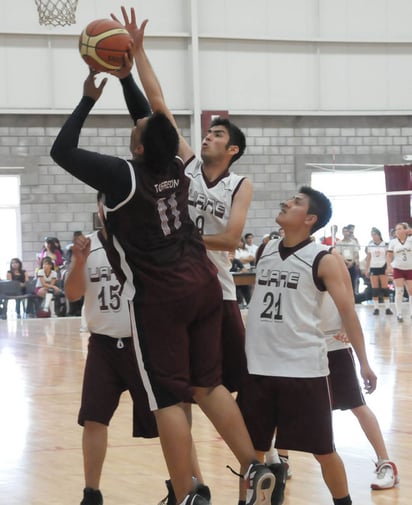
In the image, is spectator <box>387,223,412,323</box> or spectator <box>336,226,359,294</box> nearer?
spectator <box>387,223,412,323</box>

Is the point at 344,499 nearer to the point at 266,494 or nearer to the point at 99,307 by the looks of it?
the point at 266,494

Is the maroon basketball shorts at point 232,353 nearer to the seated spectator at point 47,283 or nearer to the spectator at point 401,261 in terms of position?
the spectator at point 401,261

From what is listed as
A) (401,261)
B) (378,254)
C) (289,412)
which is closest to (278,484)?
(289,412)

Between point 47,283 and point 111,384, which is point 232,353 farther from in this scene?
point 47,283

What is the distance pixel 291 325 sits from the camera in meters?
4.12

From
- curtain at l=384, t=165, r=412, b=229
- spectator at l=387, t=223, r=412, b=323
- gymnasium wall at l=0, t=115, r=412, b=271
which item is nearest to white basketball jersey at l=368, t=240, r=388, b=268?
spectator at l=387, t=223, r=412, b=323

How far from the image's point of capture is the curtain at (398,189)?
68.6 ft

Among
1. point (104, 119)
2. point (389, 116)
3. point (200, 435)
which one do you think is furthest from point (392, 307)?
point (200, 435)

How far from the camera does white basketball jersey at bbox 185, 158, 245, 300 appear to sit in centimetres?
436

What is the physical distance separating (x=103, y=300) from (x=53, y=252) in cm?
1404

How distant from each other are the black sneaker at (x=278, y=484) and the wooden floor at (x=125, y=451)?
0.60 m

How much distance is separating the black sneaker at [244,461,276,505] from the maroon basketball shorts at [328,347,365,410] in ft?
3.79

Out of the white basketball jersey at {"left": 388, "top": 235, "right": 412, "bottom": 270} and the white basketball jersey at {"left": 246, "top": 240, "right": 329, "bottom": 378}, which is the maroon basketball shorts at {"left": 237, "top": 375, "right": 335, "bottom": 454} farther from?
the white basketball jersey at {"left": 388, "top": 235, "right": 412, "bottom": 270}

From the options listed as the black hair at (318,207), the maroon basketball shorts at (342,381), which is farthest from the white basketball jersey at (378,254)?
the black hair at (318,207)
